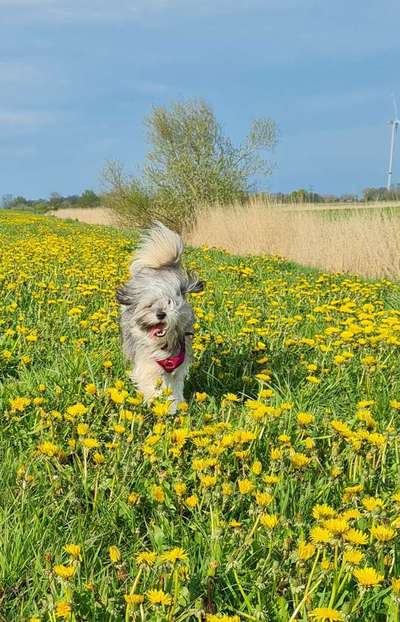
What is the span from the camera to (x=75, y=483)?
252 centimetres

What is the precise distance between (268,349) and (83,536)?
2967 mm

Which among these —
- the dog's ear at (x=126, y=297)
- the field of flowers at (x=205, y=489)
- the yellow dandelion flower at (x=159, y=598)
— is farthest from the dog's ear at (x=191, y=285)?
the yellow dandelion flower at (x=159, y=598)

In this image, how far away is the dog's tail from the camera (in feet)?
15.6

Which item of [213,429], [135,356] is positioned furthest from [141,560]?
[135,356]

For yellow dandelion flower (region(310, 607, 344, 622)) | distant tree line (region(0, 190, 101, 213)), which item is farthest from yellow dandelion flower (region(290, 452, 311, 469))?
distant tree line (region(0, 190, 101, 213))

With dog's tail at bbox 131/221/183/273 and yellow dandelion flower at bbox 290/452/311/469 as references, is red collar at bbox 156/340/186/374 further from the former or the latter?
yellow dandelion flower at bbox 290/452/311/469

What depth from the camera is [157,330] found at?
4109 millimetres

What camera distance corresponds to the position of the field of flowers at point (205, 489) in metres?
1.76

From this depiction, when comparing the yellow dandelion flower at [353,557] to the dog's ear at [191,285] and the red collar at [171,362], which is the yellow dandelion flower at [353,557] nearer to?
the red collar at [171,362]

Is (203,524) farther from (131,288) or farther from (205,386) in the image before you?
(131,288)

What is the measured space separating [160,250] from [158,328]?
2.88 ft

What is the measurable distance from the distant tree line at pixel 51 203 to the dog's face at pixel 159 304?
170 ft

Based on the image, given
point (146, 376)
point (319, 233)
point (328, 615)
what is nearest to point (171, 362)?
point (146, 376)

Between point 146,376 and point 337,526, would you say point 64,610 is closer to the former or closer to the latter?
point 337,526
